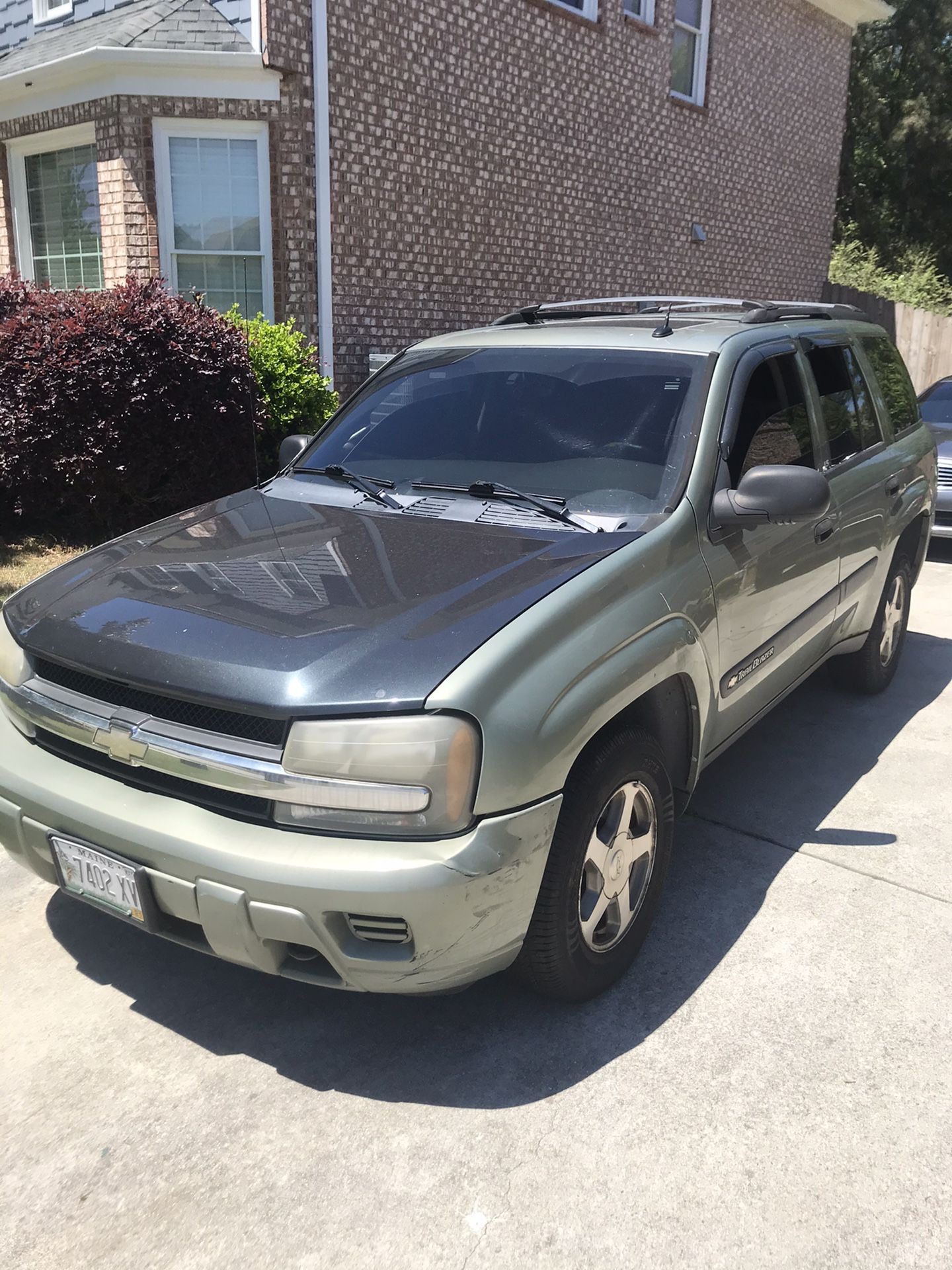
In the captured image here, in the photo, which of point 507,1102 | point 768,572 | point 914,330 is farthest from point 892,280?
point 507,1102

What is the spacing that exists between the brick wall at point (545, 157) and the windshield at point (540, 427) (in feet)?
21.7

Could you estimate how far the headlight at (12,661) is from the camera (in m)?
3.06

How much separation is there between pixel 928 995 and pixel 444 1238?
1649 millimetres

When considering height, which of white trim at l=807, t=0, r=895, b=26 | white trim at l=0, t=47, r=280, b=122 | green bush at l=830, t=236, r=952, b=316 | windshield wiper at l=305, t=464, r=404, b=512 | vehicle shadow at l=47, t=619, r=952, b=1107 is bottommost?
vehicle shadow at l=47, t=619, r=952, b=1107

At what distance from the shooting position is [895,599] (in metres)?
5.60

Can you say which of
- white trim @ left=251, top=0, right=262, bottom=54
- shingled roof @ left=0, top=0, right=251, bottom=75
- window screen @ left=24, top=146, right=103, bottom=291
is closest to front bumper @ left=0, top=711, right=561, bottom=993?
white trim @ left=251, top=0, right=262, bottom=54

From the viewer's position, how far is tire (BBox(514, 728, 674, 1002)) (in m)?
2.77

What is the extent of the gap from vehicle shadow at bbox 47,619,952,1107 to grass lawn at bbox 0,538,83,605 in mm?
3946

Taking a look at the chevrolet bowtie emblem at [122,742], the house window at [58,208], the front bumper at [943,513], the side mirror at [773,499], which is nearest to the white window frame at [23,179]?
the house window at [58,208]

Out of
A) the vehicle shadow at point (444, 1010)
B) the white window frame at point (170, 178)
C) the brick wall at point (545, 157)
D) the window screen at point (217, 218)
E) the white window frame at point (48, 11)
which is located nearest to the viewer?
the vehicle shadow at point (444, 1010)

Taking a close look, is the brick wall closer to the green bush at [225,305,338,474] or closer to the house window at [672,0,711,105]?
the house window at [672,0,711,105]

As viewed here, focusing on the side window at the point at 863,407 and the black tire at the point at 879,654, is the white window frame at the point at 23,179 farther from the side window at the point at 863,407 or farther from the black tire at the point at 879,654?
the black tire at the point at 879,654

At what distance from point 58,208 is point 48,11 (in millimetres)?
2305

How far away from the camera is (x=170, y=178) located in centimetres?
987
